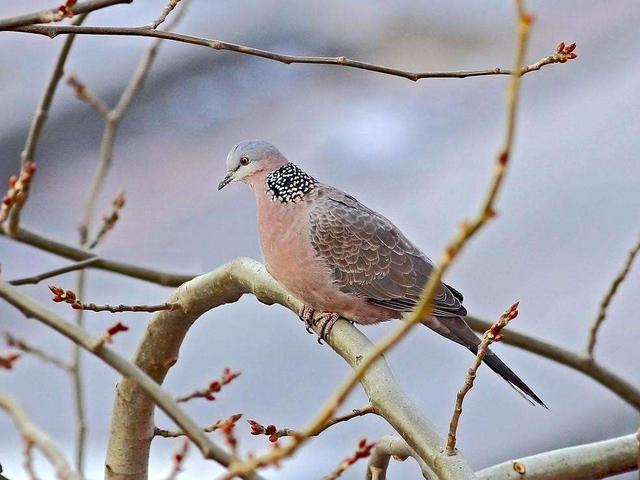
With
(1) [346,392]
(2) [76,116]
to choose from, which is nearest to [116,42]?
(2) [76,116]

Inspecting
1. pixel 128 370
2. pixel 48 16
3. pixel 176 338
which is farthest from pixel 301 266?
pixel 128 370

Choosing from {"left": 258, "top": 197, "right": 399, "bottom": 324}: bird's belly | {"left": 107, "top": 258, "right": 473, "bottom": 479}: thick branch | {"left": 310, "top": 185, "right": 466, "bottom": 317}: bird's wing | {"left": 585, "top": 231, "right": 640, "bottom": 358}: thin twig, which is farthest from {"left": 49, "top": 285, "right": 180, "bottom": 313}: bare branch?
{"left": 585, "top": 231, "right": 640, "bottom": 358}: thin twig

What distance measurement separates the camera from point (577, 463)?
1101mm

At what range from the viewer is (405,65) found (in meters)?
2.51

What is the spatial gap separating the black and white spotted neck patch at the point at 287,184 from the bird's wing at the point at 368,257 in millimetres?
28

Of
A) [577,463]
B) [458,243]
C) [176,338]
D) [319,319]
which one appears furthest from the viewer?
[319,319]

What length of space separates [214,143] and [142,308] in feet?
4.87

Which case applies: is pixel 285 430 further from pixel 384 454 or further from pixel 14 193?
pixel 14 193

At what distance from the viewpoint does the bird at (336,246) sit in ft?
4.34

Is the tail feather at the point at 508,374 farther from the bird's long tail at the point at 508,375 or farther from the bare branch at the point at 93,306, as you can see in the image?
the bare branch at the point at 93,306

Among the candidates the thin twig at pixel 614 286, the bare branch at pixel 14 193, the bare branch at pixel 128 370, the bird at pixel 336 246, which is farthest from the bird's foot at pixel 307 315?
the bare branch at pixel 128 370

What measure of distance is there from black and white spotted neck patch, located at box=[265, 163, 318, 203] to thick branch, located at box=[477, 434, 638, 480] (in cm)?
47

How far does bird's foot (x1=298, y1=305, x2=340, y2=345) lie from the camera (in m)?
1.27

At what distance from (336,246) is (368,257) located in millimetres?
48
